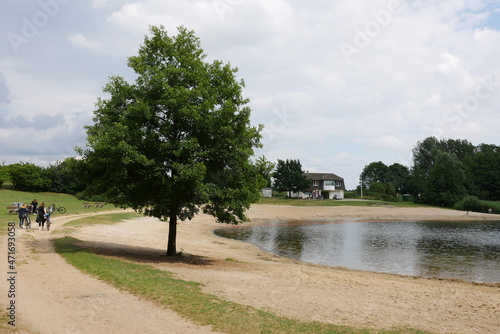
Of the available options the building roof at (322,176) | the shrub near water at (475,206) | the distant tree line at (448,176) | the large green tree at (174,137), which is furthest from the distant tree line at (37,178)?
the shrub near water at (475,206)

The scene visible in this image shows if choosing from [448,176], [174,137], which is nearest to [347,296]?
[174,137]

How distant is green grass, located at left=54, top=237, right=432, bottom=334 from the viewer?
31.9 ft

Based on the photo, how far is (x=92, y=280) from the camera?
13.9 m

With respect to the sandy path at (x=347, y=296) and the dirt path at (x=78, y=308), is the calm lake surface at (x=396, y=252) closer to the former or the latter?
the sandy path at (x=347, y=296)

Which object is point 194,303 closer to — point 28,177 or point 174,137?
point 174,137

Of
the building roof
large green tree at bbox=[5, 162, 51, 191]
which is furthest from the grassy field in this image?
the building roof

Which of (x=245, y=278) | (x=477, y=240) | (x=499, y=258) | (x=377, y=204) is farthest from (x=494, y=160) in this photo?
(x=245, y=278)

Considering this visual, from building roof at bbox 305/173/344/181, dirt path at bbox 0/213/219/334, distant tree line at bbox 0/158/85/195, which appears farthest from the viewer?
building roof at bbox 305/173/344/181

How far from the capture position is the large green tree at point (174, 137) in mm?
19078

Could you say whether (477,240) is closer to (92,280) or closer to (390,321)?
(390,321)

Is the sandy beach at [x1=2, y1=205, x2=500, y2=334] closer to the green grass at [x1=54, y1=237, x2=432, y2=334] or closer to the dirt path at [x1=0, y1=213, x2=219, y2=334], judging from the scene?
the dirt path at [x1=0, y1=213, x2=219, y2=334]

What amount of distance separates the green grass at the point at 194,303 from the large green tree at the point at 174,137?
14.8 feet

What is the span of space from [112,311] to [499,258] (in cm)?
3329

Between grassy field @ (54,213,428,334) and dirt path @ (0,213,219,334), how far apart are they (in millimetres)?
425
